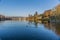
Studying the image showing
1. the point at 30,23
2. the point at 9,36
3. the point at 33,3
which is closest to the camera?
the point at 9,36

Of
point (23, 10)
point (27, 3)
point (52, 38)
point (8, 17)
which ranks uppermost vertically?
point (27, 3)

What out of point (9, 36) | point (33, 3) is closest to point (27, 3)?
point (33, 3)

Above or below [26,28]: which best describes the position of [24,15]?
above

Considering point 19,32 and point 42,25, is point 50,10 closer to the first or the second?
point 42,25

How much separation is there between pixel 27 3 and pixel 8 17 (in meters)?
0.46

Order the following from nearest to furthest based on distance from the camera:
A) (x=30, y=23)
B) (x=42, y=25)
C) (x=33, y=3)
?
(x=33, y=3) < (x=30, y=23) < (x=42, y=25)

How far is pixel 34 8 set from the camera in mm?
1989

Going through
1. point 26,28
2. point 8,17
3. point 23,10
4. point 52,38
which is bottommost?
point 52,38

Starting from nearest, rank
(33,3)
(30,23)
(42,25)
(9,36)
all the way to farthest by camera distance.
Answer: (9,36)
(33,3)
(30,23)
(42,25)

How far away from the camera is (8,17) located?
2.05m

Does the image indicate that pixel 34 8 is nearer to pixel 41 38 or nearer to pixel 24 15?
pixel 24 15

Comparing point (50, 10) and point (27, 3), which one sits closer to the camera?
point (27, 3)

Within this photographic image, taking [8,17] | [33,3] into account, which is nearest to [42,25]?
[33,3]

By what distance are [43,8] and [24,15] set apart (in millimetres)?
386
